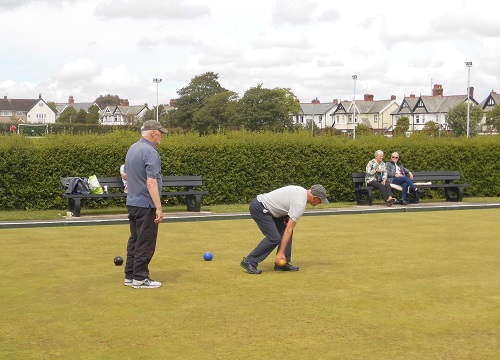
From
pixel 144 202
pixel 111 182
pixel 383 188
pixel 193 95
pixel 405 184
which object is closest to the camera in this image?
pixel 144 202

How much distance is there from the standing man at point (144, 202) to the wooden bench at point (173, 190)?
7514 millimetres

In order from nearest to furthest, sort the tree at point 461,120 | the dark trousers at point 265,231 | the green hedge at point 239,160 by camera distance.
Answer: the dark trousers at point 265,231, the green hedge at point 239,160, the tree at point 461,120

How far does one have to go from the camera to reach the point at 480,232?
1229 cm

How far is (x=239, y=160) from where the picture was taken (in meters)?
18.1

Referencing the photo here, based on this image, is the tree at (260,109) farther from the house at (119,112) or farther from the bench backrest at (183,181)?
the bench backrest at (183,181)

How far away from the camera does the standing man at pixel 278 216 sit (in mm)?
8141

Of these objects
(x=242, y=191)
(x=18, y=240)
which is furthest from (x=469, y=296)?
(x=242, y=191)

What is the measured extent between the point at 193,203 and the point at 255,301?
10.3 meters

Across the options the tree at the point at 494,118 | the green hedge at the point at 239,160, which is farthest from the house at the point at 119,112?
the green hedge at the point at 239,160

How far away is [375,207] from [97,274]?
9776 millimetres

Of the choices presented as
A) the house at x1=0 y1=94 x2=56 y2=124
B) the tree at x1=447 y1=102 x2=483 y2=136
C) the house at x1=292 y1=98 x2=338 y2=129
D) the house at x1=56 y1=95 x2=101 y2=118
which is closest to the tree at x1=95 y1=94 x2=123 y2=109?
the house at x1=56 y1=95 x2=101 y2=118

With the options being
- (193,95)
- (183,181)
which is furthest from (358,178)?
(193,95)

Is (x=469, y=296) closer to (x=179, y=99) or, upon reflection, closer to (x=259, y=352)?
(x=259, y=352)

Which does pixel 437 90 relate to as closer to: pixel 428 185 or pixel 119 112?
pixel 119 112
